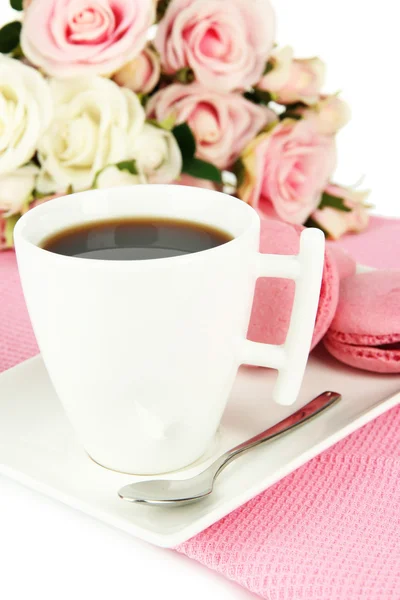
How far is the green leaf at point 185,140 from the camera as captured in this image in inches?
62.2

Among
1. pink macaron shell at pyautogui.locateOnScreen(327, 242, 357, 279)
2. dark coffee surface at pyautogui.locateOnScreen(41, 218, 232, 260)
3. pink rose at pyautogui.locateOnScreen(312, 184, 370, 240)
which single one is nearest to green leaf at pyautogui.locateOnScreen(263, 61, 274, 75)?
pink rose at pyautogui.locateOnScreen(312, 184, 370, 240)

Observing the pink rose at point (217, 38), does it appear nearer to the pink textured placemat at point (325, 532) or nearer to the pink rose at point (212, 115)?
the pink rose at point (212, 115)

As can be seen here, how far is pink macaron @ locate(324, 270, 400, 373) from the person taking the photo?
1.06 metres

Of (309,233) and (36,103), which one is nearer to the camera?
(309,233)

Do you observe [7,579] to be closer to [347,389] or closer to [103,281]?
[103,281]

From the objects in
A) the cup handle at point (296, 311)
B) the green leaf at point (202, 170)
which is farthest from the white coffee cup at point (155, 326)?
the green leaf at point (202, 170)

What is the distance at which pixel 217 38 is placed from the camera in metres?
1.59

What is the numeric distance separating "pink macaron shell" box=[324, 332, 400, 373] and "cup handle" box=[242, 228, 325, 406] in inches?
7.1

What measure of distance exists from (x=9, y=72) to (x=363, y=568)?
40.0 inches

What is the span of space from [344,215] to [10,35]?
0.72 m

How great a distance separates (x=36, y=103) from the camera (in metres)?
1.48

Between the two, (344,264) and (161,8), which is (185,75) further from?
(344,264)

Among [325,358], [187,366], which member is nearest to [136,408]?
[187,366]

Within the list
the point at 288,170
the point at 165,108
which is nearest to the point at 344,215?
the point at 288,170
